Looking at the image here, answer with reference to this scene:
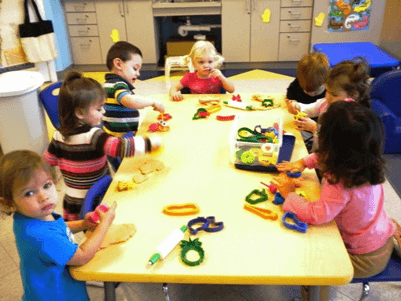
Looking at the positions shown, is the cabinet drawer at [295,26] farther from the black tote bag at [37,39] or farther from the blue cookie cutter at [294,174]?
the blue cookie cutter at [294,174]

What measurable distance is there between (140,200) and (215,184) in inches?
9.5

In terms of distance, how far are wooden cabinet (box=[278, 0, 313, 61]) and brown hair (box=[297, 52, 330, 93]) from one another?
112 inches

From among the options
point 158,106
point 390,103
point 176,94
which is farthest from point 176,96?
point 390,103

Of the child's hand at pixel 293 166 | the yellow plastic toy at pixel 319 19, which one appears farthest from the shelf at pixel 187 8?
the child's hand at pixel 293 166

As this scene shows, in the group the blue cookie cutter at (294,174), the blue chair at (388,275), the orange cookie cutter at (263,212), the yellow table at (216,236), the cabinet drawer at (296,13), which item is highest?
the cabinet drawer at (296,13)

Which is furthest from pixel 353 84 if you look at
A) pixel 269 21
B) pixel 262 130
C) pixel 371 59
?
pixel 269 21

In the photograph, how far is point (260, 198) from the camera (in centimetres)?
118

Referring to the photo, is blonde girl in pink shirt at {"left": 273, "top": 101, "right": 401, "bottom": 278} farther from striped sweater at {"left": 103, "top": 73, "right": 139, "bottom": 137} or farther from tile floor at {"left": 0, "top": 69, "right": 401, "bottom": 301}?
striped sweater at {"left": 103, "top": 73, "right": 139, "bottom": 137}

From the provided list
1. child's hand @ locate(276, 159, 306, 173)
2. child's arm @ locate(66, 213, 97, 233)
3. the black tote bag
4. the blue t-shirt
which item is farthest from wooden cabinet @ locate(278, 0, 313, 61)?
the blue t-shirt

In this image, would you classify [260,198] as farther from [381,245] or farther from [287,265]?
[381,245]

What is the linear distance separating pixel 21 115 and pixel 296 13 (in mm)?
3208

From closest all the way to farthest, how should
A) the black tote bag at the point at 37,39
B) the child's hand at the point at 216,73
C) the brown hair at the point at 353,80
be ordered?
the brown hair at the point at 353,80 < the child's hand at the point at 216,73 < the black tote bag at the point at 37,39

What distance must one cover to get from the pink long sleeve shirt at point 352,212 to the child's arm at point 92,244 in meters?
0.48

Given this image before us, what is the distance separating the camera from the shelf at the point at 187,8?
4414 millimetres
